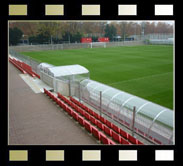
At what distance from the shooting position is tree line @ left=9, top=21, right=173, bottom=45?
66319mm

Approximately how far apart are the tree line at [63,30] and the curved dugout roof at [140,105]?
53.5 metres

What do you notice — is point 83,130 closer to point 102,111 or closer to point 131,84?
point 102,111

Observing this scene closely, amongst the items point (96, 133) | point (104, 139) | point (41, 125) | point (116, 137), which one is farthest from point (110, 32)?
point (104, 139)

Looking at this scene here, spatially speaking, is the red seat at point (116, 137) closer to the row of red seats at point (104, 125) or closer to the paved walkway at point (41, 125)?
the row of red seats at point (104, 125)

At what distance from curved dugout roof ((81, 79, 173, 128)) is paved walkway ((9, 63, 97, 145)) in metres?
2.09

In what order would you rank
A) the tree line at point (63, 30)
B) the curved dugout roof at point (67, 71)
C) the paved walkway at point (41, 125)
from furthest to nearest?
the tree line at point (63, 30)
the curved dugout roof at point (67, 71)
the paved walkway at point (41, 125)

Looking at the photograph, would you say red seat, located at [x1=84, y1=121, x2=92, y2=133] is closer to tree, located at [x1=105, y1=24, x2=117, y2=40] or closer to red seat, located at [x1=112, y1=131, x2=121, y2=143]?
red seat, located at [x1=112, y1=131, x2=121, y2=143]

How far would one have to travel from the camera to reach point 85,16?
3105 millimetres

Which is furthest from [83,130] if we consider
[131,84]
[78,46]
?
[78,46]

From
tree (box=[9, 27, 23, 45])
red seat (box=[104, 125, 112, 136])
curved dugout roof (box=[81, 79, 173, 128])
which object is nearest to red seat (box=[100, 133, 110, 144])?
red seat (box=[104, 125, 112, 136])

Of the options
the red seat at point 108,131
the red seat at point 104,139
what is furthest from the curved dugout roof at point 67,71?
the red seat at point 104,139

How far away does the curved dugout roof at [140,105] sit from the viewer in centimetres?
799

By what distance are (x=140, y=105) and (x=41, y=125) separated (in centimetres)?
424
